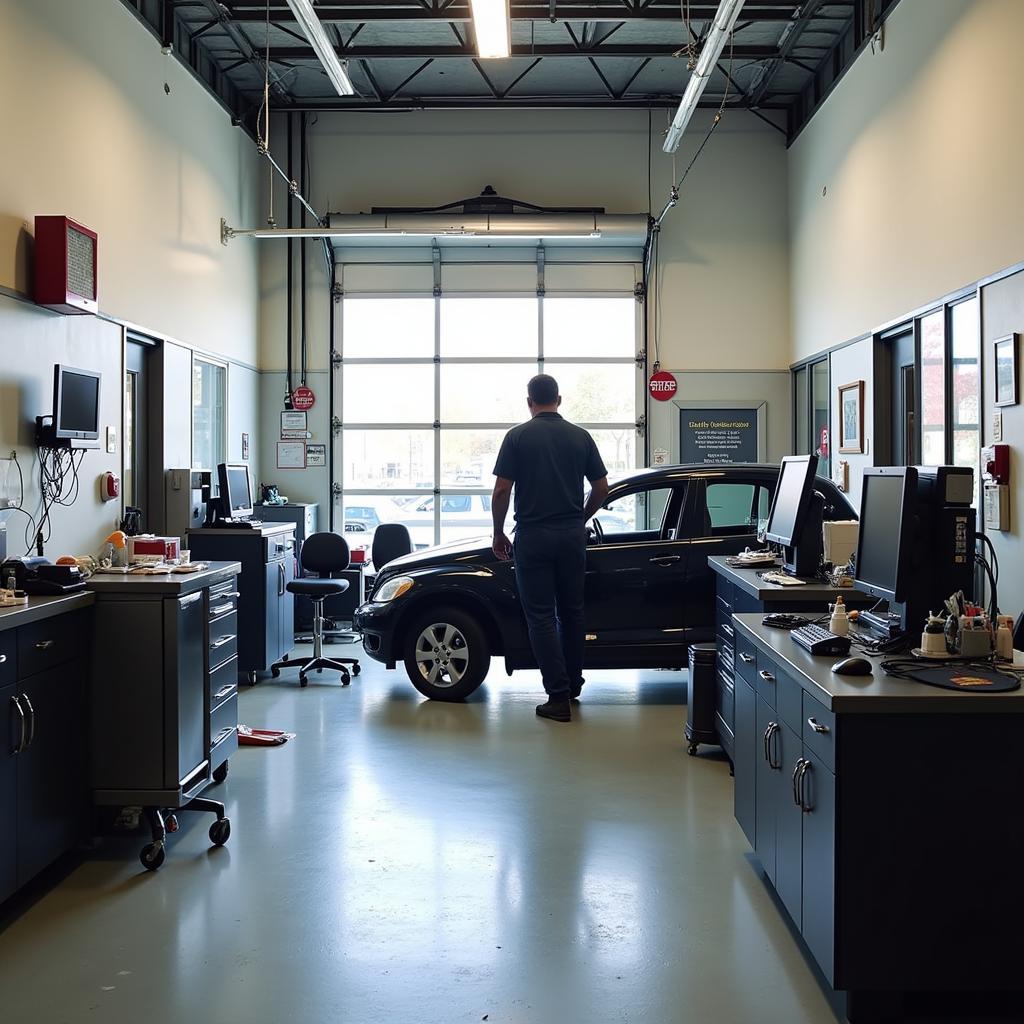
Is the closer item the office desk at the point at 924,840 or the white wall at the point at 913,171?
the office desk at the point at 924,840

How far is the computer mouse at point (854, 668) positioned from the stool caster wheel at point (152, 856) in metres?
2.41

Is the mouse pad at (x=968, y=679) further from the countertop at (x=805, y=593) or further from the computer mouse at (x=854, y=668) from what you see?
the countertop at (x=805, y=593)

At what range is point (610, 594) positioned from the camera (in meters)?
6.06

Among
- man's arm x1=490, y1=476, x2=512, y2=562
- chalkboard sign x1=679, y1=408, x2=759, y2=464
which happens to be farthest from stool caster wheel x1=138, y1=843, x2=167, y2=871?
chalkboard sign x1=679, y1=408, x2=759, y2=464

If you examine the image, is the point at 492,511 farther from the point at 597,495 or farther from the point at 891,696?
the point at 891,696

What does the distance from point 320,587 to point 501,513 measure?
182cm

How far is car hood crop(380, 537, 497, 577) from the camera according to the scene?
623cm

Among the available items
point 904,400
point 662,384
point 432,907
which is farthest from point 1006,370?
point 662,384

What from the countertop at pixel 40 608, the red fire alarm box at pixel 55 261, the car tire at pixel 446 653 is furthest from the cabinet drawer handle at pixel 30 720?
the car tire at pixel 446 653

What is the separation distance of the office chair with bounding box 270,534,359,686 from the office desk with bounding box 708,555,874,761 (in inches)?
114

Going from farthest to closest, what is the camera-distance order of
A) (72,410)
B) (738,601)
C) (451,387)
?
1. (451,387)
2. (72,410)
3. (738,601)

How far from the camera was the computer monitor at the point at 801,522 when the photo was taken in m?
4.32

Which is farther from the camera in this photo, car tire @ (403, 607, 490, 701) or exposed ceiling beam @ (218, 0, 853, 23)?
exposed ceiling beam @ (218, 0, 853, 23)

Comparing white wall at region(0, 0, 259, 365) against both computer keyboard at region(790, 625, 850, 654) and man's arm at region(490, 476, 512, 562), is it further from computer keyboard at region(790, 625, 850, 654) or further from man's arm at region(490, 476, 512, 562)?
computer keyboard at region(790, 625, 850, 654)
